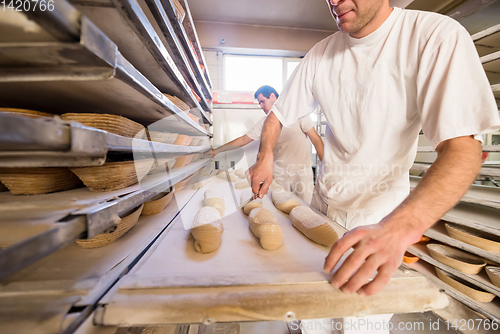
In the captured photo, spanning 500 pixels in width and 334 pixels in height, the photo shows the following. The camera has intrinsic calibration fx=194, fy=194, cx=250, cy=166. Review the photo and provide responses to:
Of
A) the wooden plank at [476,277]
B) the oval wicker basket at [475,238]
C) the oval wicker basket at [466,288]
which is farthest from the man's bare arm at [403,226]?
the oval wicker basket at [466,288]

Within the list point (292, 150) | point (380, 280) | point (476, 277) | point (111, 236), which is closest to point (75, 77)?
point (111, 236)

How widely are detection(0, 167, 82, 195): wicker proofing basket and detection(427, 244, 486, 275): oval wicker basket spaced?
2.55 m

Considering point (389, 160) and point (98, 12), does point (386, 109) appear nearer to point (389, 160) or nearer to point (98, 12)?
point (389, 160)

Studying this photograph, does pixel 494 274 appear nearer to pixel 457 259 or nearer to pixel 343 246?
pixel 457 259

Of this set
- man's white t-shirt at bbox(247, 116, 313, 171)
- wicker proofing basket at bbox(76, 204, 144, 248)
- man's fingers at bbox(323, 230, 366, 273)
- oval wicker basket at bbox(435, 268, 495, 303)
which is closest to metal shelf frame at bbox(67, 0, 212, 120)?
wicker proofing basket at bbox(76, 204, 144, 248)

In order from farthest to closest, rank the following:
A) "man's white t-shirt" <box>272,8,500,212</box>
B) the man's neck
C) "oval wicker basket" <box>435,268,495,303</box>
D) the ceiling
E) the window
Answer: the window
the ceiling
"oval wicker basket" <box>435,268,495,303</box>
the man's neck
"man's white t-shirt" <box>272,8,500,212</box>

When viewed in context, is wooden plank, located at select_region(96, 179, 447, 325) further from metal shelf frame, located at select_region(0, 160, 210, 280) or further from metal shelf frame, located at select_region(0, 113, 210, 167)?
metal shelf frame, located at select_region(0, 113, 210, 167)

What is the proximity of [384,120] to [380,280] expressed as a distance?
2.55 feet

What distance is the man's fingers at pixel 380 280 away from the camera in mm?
477

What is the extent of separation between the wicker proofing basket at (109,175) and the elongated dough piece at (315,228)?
0.76m

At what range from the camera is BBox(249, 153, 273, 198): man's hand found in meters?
1.05

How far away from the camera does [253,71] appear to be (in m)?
4.14

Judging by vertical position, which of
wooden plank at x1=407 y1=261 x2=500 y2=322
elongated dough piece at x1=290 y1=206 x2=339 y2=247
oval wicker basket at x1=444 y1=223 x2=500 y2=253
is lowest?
wooden plank at x1=407 y1=261 x2=500 y2=322

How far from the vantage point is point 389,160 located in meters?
1.03
